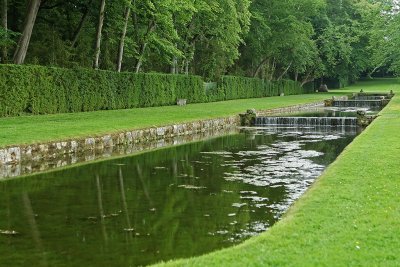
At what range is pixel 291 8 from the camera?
206 ft

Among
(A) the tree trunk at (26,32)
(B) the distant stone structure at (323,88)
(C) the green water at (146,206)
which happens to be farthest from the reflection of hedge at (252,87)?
(C) the green water at (146,206)

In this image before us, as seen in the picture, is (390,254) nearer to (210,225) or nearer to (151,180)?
(210,225)

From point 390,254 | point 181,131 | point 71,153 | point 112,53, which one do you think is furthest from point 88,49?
point 390,254

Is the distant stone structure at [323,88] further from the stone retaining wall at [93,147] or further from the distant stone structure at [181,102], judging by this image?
the stone retaining wall at [93,147]

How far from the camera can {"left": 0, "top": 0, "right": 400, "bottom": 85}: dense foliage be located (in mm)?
32219

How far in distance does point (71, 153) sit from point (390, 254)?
12.9 m

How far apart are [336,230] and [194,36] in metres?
39.2

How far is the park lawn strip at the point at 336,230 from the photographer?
236 inches

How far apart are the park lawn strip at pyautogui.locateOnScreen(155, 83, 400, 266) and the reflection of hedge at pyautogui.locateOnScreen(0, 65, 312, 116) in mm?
16219

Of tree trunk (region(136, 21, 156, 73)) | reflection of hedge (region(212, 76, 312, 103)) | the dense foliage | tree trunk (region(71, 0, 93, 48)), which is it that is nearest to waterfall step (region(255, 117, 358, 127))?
the dense foliage

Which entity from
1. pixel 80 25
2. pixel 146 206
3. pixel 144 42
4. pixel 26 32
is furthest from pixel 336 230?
pixel 144 42

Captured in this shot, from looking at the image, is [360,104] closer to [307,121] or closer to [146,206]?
[307,121]

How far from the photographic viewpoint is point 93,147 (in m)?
18.5

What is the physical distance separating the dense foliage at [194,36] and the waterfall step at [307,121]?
27.8 ft
